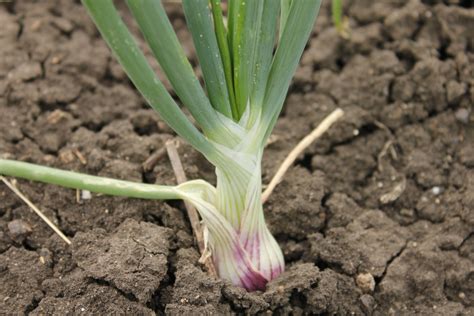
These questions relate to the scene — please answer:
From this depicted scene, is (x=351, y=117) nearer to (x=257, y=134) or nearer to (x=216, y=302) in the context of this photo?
(x=257, y=134)

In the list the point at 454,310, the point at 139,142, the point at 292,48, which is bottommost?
the point at 454,310

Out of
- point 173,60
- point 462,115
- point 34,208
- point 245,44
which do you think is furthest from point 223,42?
point 462,115

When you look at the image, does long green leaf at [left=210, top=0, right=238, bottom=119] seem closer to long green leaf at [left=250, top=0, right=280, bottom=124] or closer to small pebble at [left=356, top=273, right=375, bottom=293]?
long green leaf at [left=250, top=0, right=280, bottom=124]

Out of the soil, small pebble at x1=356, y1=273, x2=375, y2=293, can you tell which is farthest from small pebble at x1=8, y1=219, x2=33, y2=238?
small pebble at x1=356, y1=273, x2=375, y2=293

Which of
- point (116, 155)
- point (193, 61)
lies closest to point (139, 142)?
point (116, 155)

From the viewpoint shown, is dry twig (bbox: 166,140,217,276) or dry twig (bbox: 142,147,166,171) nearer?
dry twig (bbox: 166,140,217,276)

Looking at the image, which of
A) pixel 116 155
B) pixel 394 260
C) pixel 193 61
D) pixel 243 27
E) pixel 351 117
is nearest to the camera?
Answer: pixel 243 27

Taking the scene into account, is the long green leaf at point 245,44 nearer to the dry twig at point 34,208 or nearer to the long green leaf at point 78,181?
the long green leaf at point 78,181

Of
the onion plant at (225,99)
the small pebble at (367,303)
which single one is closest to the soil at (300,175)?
the small pebble at (367,303)
